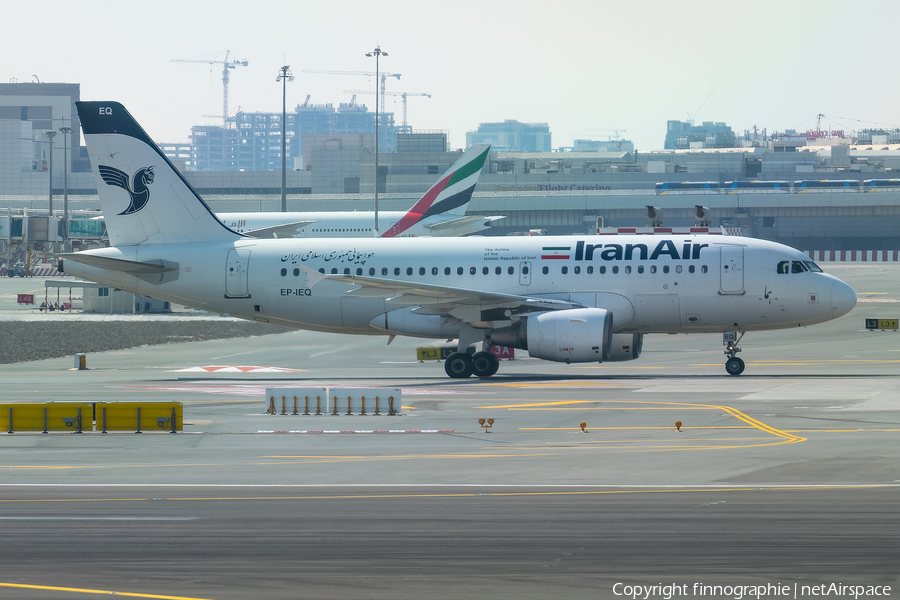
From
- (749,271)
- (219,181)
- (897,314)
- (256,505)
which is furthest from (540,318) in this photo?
(219,181)

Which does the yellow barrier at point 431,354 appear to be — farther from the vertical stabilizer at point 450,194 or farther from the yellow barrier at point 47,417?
the vertical stabilizer at point 450,194

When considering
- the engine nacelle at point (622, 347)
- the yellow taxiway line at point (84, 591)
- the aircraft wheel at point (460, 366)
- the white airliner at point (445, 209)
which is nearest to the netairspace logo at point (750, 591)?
the yellow taxiway line at point (84, 591)

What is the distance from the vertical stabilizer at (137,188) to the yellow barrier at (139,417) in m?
15.2

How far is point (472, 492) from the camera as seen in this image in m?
18.6

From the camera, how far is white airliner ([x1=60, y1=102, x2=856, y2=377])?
36531 mm

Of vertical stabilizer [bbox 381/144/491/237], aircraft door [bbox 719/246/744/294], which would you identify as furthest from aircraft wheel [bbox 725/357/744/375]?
vertical stabilizer [bbox 381/144/491/237]

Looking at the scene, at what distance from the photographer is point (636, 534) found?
602 inches

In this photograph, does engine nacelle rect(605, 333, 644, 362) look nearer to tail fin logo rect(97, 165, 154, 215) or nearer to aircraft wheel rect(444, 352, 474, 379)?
aircraft wheel rect(444, 352, 474, 379)

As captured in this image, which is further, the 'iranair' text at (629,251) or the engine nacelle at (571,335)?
the 'iranair' text at (629,251)

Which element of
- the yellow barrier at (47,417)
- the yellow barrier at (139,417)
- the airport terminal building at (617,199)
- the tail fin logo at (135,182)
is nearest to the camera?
the yellow barrier at (139,417)

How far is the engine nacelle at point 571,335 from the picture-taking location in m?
34.9

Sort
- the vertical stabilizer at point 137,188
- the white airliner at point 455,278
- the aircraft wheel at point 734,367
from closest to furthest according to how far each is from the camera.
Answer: the white airliner at point 455,278 < the aircraft wheel at point 734,367 < the vertical stabilizer at point 137,188

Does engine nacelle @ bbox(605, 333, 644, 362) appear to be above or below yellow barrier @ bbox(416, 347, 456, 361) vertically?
above

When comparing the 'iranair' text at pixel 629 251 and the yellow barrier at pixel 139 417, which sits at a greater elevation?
the 'iranair' text at pixel 629 251
